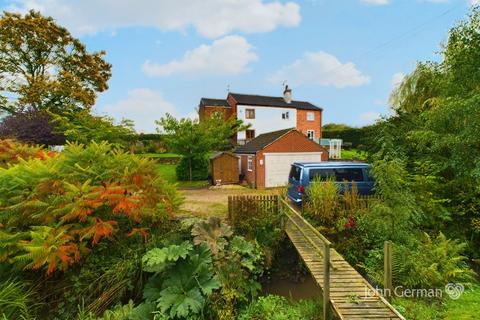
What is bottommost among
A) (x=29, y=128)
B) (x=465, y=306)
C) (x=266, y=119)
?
(x=465, y=306)

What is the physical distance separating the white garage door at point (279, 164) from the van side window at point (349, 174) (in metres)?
7.89

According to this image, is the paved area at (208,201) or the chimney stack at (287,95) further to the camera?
the chimney stack at (287,95)

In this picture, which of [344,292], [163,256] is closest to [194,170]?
[163,256]

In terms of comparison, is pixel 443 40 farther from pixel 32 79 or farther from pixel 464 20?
pixel 32 79

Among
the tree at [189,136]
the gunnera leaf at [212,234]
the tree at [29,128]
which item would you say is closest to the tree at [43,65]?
the tree at [29,128]

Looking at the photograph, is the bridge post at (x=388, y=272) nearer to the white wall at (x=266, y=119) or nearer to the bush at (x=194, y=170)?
the bush at (x=194, y=170)

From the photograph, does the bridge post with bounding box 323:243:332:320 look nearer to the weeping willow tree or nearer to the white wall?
the weeping willow tree

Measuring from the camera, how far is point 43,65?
72.4 feet

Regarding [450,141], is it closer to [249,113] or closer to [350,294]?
[350,294]

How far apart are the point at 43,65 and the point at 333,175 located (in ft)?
81.6

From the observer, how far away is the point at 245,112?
3294 cm

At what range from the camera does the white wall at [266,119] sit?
108ft

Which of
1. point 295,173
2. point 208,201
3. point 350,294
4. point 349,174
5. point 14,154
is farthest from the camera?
point 208,201

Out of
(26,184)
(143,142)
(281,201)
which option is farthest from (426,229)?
(143,142)
